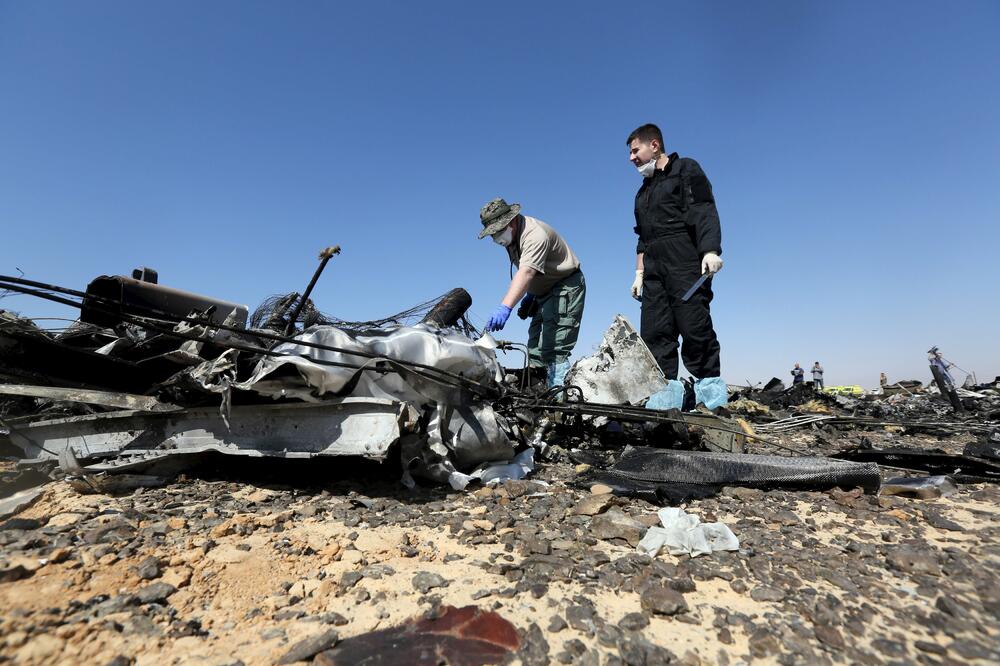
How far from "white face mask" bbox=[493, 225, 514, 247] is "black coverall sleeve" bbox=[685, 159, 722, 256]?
1.55 m

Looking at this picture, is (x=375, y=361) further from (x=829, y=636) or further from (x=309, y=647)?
(x=829, y=636)

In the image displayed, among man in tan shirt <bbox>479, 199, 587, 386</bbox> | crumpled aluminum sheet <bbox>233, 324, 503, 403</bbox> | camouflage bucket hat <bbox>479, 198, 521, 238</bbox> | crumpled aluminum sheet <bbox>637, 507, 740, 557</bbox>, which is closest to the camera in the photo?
crumpled aluminum sheet <bbox>637, 507, 740, 557</bbox>

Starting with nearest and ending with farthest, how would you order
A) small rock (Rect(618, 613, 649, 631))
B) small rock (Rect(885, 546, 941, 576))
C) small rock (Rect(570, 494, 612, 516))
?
small rock (Rect(618, 613, 649, 631)), small rock (Rect(885, 546, 941, 576)), small rock (Rect(570, 494, 612, 516))

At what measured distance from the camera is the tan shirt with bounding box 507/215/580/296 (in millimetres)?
4145

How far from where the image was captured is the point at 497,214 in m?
4.40

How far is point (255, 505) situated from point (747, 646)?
7.09 feet

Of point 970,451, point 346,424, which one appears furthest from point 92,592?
point 970,451

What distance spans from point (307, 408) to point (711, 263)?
3.22 metres

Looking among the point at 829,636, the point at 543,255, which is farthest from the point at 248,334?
the point at 829,636

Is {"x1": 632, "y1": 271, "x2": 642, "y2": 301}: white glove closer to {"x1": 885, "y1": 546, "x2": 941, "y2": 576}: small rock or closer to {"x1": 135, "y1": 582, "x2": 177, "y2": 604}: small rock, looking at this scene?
{"x1": 885, "y1": 546, "x2": 941, "y2": 576}: small rock

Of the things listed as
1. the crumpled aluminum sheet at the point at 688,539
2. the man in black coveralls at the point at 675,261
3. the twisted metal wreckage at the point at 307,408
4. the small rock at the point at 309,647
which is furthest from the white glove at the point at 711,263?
the small rock at the point at 309,647

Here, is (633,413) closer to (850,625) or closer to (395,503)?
(395,503)

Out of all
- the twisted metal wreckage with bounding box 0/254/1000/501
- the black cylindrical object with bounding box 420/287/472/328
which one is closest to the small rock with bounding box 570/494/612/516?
the twisted metal wreckage with bounding box 0/254/1000/501

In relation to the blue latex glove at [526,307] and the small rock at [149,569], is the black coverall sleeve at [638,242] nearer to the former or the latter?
the blue latex glove at [526,307]
